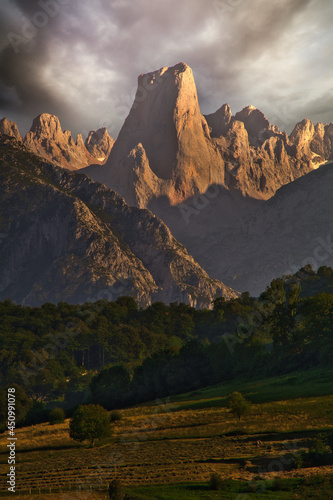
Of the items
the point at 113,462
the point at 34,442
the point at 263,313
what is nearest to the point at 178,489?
the point at 113,462

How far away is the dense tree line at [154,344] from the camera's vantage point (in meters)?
109

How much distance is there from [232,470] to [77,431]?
2694 centimetres

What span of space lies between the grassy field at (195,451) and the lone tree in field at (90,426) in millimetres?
1619

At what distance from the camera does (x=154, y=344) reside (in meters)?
162

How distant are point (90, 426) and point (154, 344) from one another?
96.9m

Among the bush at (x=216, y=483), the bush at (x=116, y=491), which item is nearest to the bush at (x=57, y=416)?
the bush at (x=116, y=491)

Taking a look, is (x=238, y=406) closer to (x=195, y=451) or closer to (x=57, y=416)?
(x=195, y=451)

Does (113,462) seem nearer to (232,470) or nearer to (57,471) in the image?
(57,471)

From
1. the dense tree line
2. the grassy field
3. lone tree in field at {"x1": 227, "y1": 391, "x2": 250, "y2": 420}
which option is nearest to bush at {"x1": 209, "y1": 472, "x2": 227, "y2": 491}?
the grassy field

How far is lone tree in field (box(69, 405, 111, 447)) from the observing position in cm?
6556

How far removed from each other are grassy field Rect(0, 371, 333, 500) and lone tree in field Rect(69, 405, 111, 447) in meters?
1.62

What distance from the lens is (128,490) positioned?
1622 inches

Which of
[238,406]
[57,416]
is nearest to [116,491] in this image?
[238,406]

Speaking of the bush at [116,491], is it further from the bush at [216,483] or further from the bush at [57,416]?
the bush at [57,416]
